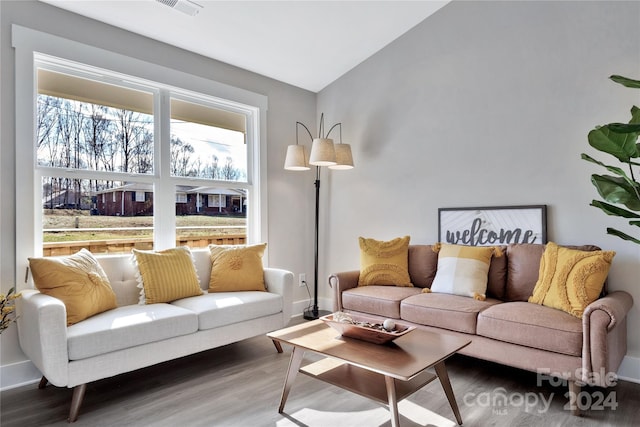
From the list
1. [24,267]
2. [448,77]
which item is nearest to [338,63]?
[448,77]

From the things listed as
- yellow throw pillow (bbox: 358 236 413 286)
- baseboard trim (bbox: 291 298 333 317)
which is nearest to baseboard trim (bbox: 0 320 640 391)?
yellow throw pillow (bbox: 358 236 413 286)

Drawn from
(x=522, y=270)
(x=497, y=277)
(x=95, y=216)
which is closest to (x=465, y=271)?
(x=497, y=277)

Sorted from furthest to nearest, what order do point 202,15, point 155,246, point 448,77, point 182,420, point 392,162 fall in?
point 392,162 < point 448,77 < point 155,246 < point 202,15 < point 182,420

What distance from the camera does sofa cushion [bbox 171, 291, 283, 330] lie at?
281cm

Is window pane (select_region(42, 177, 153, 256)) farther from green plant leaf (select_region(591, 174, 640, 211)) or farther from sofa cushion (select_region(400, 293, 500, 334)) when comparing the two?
green plant leaf (select_region(591, 174, 640, 211))

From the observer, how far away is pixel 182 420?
2166mm

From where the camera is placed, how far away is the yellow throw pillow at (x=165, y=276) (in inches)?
114

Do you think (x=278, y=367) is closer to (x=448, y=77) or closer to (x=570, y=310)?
(x=570, y=310)

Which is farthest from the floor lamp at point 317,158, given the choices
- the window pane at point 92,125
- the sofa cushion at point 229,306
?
the window pane at point 92,125

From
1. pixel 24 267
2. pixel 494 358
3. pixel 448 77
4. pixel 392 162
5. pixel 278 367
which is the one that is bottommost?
pixel 278 367

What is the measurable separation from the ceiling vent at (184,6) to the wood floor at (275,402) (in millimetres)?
2664

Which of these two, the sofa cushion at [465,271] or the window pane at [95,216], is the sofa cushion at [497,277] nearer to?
the sofa cushion at [465,271]

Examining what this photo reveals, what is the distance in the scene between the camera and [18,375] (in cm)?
261

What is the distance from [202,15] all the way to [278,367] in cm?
279
